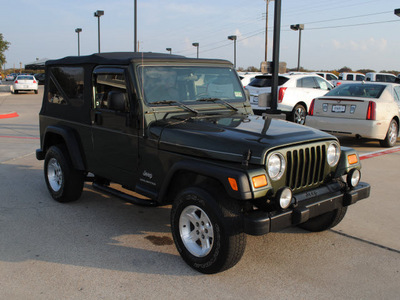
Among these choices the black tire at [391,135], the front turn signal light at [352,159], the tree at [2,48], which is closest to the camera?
the front turn signal light at [352,159]

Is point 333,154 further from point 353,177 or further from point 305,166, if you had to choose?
point 305,166

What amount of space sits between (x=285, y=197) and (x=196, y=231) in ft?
2.93

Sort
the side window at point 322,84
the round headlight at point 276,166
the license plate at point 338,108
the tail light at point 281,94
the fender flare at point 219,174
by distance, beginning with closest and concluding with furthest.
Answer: the fender flare at point 219,174, the round headlight at point 276,166, the license plate at point 338,108, the tail light at point 281,94, the side window at point 322,84

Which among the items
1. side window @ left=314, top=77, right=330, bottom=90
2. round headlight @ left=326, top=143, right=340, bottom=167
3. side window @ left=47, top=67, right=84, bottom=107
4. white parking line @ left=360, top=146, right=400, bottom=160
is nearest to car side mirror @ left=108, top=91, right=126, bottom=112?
side window @ left=47, top=67, right=84, bottom=107

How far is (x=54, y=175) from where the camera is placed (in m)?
5.86

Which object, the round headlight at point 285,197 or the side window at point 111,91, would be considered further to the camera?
the side window at point 111,91

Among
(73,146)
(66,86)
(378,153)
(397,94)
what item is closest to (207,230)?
(73,146)

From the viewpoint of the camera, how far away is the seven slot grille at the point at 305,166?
3605 mm

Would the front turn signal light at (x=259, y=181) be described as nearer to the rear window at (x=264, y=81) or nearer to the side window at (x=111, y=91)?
the side window at (x=111, y=91)

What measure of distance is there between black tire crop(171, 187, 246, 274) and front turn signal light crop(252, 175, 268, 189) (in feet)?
0.97

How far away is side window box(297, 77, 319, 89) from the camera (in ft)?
45.0

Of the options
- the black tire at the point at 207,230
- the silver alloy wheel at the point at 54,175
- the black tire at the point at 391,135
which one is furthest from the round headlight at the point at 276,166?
the black tire at the point at 391,135

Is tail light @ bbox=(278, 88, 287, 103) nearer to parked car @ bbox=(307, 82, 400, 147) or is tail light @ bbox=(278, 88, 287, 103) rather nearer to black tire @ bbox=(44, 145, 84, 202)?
parked car @ bbox=(307, 82, 400, 147)

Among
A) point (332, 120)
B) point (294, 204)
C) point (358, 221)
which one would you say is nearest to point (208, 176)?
point (294, 204)
